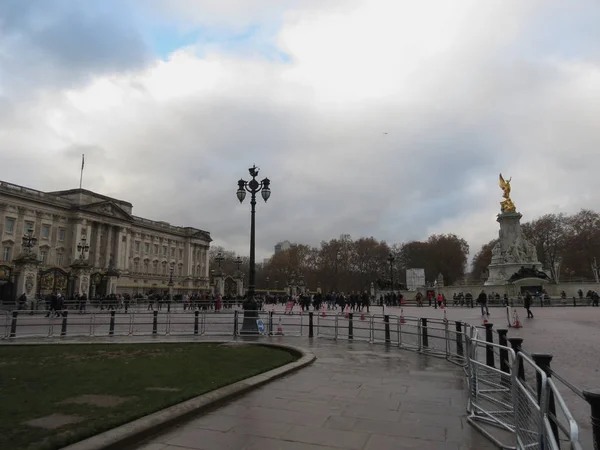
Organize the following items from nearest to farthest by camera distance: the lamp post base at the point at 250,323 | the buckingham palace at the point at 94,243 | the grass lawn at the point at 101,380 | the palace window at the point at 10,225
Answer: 1. the grass lawn at the point at 101,380
2. the lamp post base at the point at 250,323
3. the buckingham palace at the point at 94,243
4. the palace window at the point at 10,225

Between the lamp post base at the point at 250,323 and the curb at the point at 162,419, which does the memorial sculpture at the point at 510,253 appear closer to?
the lamp post base at the point at 250,323

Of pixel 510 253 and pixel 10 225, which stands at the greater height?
pixel 10 225

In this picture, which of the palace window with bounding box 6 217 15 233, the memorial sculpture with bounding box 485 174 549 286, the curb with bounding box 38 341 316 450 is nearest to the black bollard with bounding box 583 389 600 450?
the curb with bounding box 38 341 316 450

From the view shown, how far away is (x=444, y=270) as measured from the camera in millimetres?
102938

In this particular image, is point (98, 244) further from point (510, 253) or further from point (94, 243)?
point (510, 253)

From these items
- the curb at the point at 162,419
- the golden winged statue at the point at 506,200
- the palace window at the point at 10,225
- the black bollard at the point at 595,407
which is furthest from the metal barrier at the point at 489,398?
the palace window at the point at 10,225

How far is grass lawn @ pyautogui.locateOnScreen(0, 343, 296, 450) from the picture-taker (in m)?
5.26

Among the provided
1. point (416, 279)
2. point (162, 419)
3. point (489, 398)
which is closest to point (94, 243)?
point (416, 279)

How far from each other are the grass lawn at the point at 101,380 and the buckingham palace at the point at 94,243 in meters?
32.9

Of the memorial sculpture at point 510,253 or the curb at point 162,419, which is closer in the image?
the curb at point 162,419

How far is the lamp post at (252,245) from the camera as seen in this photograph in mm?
16766

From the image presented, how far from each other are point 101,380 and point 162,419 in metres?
3.06

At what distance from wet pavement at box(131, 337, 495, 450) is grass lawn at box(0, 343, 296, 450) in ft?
2.73

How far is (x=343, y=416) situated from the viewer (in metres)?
6.10
